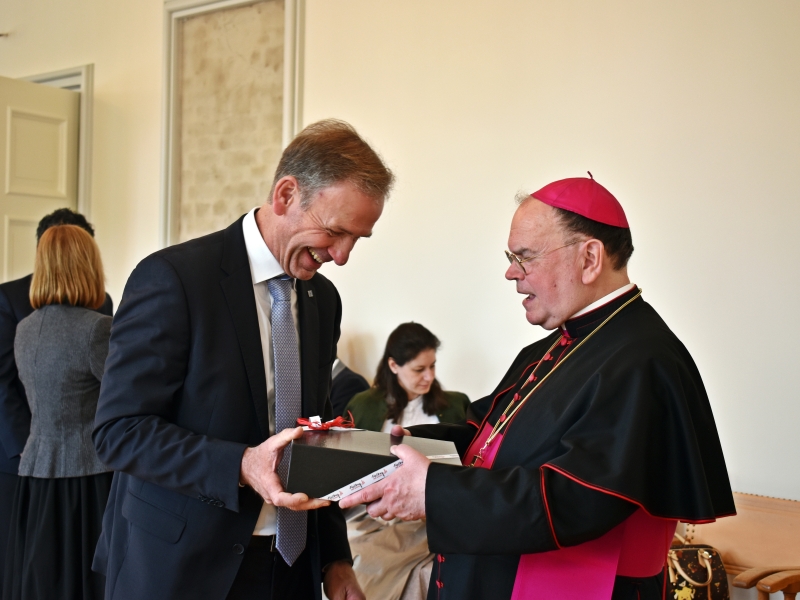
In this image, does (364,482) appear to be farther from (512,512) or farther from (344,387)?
(344,387)

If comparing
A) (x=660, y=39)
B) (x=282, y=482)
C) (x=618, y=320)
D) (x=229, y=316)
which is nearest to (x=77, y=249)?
(x=229, y=316)

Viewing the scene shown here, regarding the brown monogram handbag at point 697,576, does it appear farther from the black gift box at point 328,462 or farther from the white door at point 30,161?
the white door at point 30,161

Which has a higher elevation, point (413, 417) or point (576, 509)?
point (576, 509)

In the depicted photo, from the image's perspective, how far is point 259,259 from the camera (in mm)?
1848

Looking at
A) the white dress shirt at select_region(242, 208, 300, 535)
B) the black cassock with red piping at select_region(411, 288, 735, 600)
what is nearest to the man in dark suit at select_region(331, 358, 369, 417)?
the black cassock with red piping at select_region(411, 288, 735, 600)

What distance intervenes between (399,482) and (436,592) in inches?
21.9

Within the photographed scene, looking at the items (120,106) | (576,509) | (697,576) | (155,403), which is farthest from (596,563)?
(120,106)

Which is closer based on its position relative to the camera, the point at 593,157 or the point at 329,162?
the point at 329,162

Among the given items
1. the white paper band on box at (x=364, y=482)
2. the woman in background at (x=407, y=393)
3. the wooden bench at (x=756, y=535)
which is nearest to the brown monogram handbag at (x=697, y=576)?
the wooden bench at (x=756, y=535)

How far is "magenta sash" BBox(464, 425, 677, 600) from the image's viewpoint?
1.77 m

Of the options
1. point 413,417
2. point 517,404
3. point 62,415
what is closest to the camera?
point 517,404

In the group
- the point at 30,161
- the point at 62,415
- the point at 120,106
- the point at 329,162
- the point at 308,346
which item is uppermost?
the point at 120,106

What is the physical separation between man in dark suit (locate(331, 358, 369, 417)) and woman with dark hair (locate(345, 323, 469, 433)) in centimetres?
32

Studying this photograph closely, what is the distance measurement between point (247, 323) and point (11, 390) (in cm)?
224
